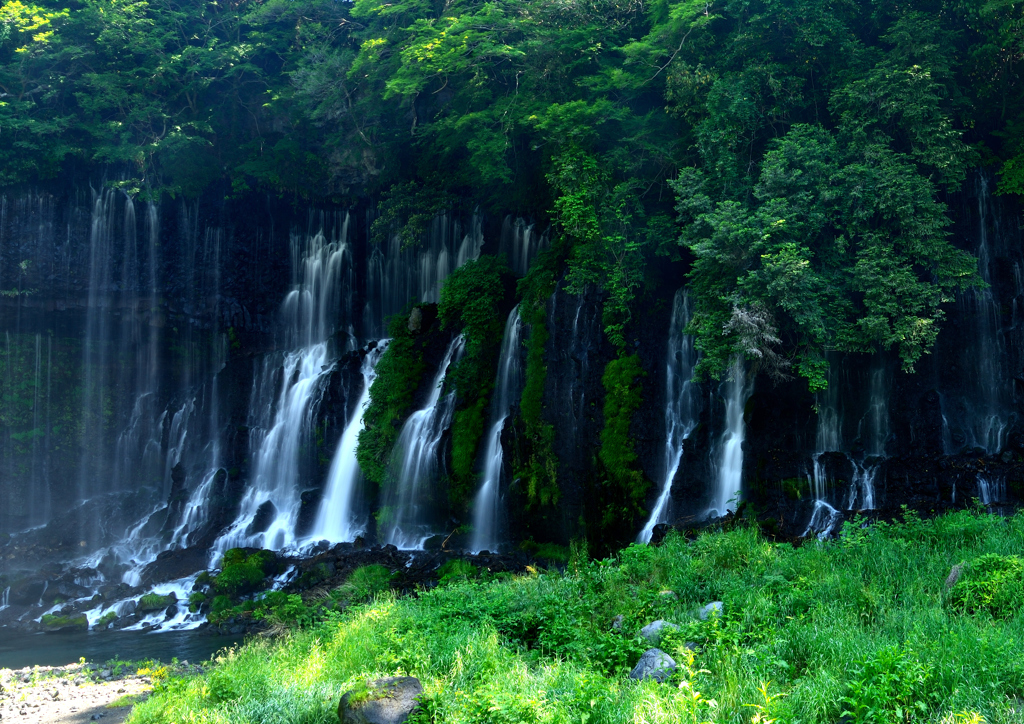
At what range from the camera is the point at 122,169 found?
23.3 metres

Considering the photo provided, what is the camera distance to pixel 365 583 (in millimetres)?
14125

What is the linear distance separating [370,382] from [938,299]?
1479 cm

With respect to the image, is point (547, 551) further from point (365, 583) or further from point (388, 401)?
point (388, 401)

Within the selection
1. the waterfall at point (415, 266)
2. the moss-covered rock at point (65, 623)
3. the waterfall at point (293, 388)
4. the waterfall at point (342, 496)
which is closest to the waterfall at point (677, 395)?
the waterfall at point (415, 266)

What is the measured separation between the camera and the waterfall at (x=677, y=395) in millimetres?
14312

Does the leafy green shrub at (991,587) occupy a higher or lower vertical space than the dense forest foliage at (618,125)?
lower

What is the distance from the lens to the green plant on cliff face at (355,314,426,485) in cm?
1845

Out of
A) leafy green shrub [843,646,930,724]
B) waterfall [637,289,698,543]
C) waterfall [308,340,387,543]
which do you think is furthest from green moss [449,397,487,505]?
leafy green shrub [843,646,930,724]

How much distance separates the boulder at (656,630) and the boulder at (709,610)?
1.20 ft

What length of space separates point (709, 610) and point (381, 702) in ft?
10.4

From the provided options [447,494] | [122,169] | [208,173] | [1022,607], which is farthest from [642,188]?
[122,169]

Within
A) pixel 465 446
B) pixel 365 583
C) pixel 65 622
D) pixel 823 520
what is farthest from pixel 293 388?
pixel 823 520

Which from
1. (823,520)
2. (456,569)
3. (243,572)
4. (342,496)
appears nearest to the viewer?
(823,520)

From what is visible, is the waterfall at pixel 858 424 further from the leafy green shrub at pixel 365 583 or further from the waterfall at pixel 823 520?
the leafy green shrub at pixel 365 583
